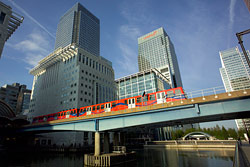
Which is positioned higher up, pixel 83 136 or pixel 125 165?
pixel 83 136

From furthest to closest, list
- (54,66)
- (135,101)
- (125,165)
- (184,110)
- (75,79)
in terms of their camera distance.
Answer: (54,66) < (75,79) < (135,101) < (125,165) < (184,110)

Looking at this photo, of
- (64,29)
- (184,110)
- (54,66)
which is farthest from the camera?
(64,29)

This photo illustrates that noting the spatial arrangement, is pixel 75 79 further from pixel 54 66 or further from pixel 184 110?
pixel 184 110

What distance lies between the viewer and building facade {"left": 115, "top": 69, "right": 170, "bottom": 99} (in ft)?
353

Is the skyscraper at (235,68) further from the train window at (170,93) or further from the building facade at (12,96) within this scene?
the building facade at (12,96)

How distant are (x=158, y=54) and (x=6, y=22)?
137 m

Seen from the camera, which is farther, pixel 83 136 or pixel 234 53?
pixel 234 53

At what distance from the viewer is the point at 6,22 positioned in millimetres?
54031

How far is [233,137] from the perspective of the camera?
77.6 metres

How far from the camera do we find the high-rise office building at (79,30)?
124m

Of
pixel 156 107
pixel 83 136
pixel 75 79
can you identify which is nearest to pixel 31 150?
pixel 83 136

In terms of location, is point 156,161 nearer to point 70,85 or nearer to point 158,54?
point 70,85

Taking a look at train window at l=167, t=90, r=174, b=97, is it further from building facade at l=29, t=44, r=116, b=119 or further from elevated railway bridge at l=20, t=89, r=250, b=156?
building facade at l=29, t=44, r=116, b=119

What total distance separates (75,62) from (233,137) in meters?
93.3
